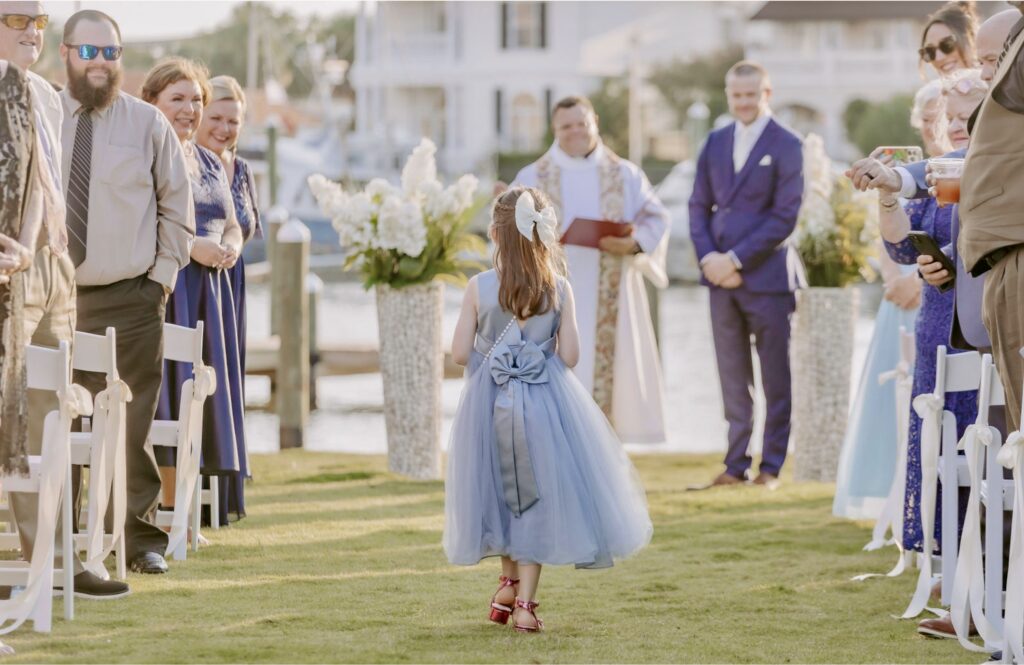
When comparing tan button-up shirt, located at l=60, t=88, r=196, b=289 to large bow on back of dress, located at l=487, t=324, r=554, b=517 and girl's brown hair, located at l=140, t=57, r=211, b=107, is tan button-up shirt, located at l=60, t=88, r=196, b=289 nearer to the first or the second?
girl's brown hair, located at l=140, t=57, r=211, b=107

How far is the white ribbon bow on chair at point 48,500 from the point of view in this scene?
4.64 meters

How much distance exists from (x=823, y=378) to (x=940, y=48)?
2.42 meters

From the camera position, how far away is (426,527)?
23.1ft

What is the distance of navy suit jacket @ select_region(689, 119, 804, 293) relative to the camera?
8.21 m

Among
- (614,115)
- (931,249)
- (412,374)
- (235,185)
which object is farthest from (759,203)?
(614,115)

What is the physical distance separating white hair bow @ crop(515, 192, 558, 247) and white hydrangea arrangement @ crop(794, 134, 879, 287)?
12.4 feet

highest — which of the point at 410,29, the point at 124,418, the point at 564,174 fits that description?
the point at 410,29

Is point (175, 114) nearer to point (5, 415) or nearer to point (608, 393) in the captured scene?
point (5, 415)

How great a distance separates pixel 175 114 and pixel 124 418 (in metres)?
1.45

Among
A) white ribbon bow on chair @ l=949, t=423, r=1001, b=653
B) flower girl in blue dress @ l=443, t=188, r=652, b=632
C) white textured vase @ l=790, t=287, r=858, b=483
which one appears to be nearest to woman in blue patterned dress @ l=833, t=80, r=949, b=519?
white textured vase @ l=790, t=287, r=858, b=483

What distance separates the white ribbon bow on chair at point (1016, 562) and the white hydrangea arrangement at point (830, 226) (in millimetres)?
4400

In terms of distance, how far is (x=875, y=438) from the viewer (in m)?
7.27

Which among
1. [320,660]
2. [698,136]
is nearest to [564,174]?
[320,660]

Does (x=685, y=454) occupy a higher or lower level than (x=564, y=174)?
lower
